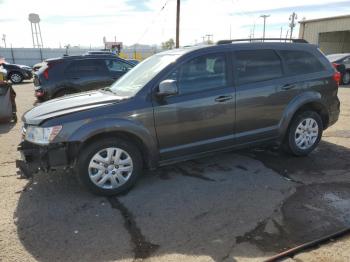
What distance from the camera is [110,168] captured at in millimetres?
4039

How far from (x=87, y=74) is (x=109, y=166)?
609 centimetres

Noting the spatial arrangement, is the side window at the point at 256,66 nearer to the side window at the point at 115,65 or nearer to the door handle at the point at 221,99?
the door handle at the point at 221,99

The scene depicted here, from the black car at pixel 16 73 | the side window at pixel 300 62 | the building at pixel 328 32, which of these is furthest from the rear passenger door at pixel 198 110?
the building at pixel 328 32

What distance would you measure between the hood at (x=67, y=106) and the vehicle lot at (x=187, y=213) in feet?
3.25

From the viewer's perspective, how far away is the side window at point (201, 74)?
4309 mm

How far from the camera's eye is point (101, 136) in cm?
397

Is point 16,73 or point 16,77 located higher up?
point 16,73

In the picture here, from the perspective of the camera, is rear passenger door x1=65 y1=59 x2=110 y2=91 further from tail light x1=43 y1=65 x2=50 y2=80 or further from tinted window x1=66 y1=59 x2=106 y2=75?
tail light x1=43 y1=65 x2=50 y2=80

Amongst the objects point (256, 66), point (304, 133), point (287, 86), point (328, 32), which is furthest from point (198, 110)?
point (328, 32)

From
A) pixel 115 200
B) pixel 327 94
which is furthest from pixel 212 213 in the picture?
pixel 327 94

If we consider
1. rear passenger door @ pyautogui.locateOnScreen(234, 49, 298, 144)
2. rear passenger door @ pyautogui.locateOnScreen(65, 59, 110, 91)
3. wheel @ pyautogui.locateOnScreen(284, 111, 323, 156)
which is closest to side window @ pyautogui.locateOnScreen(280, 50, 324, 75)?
rear passenger door @ pyautogui.locateOnScreen(234, 49, 298, 144)

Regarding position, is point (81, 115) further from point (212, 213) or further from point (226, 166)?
point (226, 166)

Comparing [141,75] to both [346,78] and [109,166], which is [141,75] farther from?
[346,78]

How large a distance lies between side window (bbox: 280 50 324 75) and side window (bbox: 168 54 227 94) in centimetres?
117
